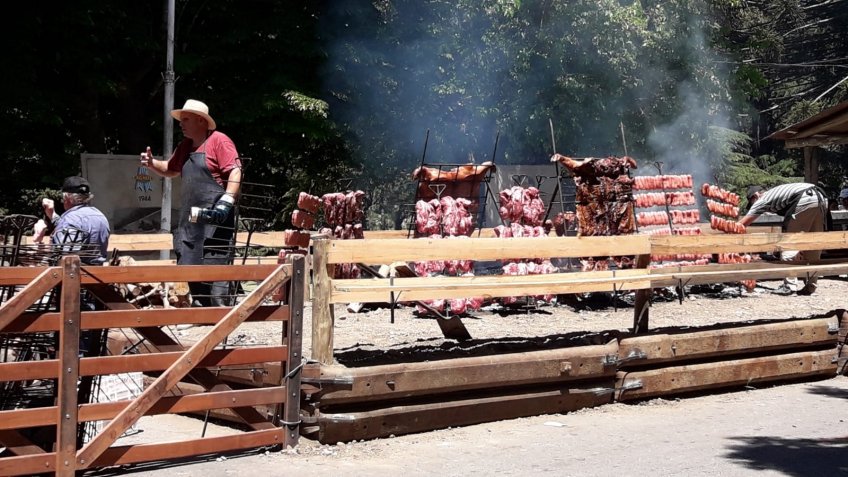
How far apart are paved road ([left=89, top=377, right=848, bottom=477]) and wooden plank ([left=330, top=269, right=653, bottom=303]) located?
1.02 metres

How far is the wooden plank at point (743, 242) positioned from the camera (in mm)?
8539

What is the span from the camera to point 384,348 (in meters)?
8.62

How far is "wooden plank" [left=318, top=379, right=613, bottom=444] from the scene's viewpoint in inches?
248

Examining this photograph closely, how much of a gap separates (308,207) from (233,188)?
15.8ft

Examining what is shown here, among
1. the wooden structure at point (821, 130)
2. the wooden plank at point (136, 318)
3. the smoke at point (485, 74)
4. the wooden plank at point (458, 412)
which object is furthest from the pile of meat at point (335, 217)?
the smoke at point (485, 74)

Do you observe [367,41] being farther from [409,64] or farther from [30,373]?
[30,373]

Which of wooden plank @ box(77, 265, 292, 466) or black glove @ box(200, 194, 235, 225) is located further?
black glove @ box(200, 194, 235, 225)

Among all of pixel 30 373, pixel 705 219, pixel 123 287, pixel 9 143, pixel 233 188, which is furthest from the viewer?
pixel 705 219

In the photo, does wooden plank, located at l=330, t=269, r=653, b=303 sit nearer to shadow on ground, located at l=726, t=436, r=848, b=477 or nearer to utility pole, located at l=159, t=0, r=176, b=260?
shadow on ground, located at l=726, t=436, r=848, b=477

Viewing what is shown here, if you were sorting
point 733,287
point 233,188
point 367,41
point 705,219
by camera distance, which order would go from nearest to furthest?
1. point 233,188
2. point 733,287
3. point 367,41
4. point 705,219

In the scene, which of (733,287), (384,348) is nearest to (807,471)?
(384,348)

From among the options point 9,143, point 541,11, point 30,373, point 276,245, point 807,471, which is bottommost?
point 807,471

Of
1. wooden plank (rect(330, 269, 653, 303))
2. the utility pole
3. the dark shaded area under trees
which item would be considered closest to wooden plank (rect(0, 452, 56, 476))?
wooden plank (rect(330, 269, 653, 303))

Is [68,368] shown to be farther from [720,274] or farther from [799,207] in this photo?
[799,207]
